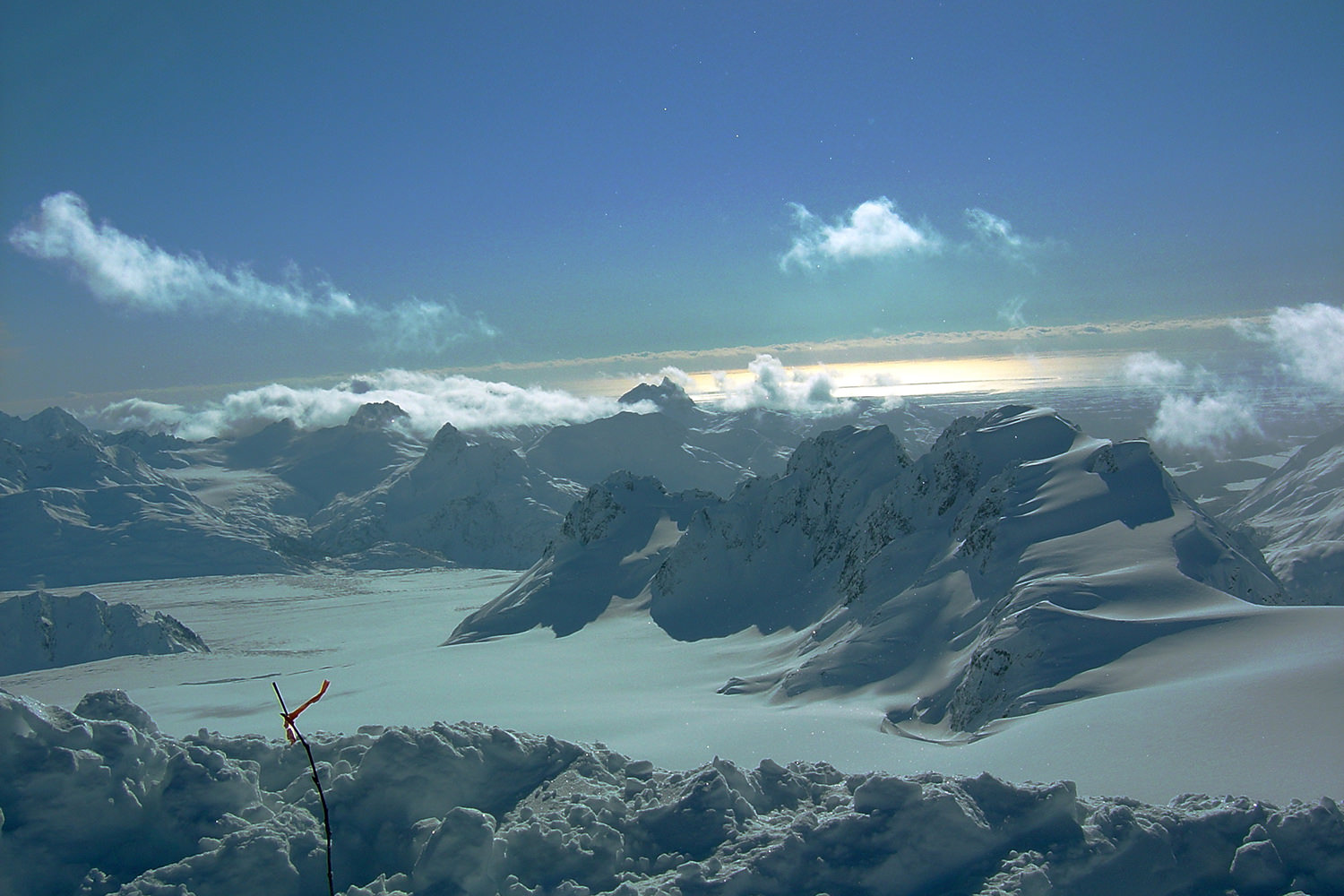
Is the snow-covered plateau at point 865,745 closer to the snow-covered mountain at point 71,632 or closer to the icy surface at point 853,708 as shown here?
the icy surface at point 853,708

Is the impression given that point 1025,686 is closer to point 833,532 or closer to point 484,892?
point 484,892

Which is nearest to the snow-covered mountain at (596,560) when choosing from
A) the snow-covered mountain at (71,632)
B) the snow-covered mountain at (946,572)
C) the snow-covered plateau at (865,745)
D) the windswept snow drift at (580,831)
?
the snow-covered mountain at (946,572)

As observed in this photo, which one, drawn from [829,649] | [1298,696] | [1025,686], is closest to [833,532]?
[829,649]

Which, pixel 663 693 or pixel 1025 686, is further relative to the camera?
pixel 663 693

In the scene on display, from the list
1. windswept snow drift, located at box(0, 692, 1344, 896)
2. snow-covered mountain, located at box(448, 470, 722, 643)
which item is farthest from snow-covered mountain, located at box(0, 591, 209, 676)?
windswept snow drift, located at box(0, 692, 1344, 896)

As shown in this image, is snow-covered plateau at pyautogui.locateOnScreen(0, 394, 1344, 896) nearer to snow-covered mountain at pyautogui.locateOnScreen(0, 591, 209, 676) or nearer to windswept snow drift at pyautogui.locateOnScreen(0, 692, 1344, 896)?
windswept snow drift at pyautogui.locateOnScreen(0, 692, 1344, 896)
